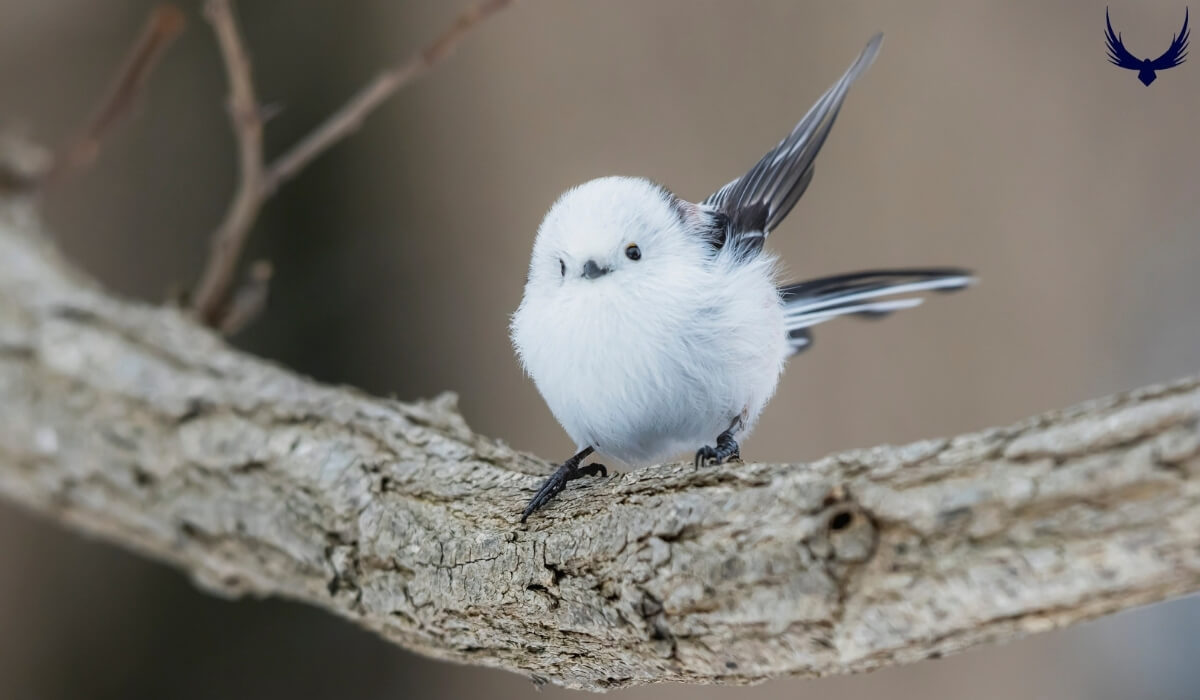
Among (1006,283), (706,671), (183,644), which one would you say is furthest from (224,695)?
(1006,283)

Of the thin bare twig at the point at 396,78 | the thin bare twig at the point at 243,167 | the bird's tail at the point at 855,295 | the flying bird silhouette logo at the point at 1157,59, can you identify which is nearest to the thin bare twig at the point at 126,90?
the thin bare twig at the point at 243,167

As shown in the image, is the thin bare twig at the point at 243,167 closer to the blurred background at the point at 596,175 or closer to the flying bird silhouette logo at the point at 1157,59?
the blurred background at the point at 596,175

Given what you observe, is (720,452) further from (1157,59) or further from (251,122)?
(1157,59)

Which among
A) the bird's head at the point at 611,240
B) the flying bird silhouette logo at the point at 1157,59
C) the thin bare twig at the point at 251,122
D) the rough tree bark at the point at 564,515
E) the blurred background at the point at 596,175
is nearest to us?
the rough tree bark at the point at 564,515

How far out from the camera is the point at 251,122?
1.00m

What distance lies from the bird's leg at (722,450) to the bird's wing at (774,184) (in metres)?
0.17

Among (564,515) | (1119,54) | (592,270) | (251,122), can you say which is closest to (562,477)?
(564,515)

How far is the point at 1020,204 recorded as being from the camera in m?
1.45

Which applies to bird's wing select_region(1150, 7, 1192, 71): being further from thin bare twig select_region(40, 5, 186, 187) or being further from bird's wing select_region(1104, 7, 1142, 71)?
thin bare twig select_region(40, 5, 186, 187)

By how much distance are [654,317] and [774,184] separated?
21cm

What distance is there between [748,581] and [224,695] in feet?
4.45

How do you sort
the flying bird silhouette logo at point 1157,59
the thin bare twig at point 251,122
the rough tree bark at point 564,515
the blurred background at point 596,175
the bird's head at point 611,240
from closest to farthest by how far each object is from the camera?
the rough tree bark at point 564,515
the bird's head at point 611,240
the thin bare twig at point 251,122
the flying bird silhouette logo at point 1157,59
the blurred background at point 596,175

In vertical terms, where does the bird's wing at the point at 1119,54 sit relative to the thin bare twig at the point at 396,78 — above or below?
above

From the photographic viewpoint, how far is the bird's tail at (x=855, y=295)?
96 centimetres
